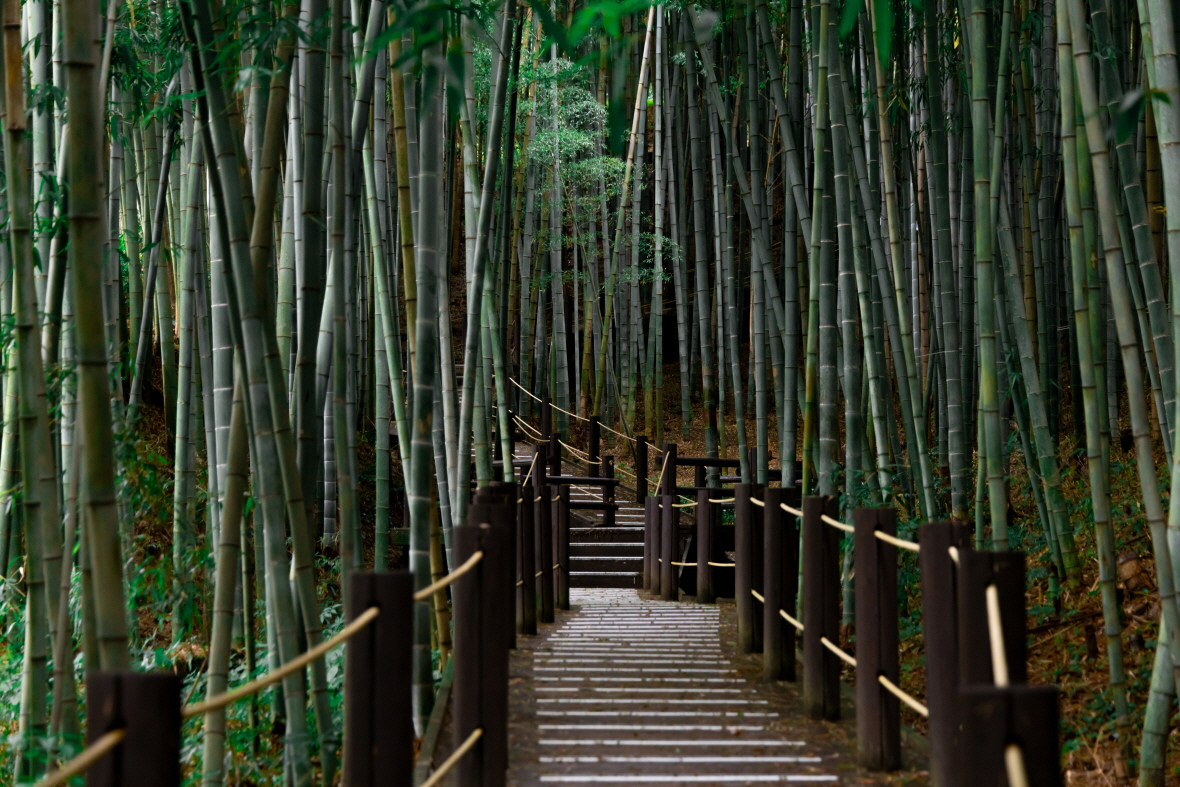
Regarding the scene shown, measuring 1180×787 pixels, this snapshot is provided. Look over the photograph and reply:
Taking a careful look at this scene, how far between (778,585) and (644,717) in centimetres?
61

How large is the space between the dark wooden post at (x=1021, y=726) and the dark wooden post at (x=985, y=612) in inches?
18.4

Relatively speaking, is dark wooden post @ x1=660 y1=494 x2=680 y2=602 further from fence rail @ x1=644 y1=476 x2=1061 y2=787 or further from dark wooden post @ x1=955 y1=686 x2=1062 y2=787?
dark wooden post @ x1=955 y1=686 x2=1062 y2=787

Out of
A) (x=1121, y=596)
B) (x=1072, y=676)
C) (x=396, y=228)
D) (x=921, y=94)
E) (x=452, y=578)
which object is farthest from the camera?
(x=396, y=228)

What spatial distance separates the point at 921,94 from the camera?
5590mm

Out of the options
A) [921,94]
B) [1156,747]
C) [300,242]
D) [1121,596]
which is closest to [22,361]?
[300,242]

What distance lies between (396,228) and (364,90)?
5374mm

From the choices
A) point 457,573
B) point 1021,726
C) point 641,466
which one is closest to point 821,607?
point 457,573

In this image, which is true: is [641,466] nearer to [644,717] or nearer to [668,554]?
[668,554]

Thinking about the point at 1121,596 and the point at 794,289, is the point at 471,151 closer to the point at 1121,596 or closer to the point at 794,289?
the point at 794,289

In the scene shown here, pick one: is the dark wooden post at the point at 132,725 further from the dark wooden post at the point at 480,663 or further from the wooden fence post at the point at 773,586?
the wooden fence post at the point at 773,586

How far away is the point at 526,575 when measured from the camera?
4016 mm

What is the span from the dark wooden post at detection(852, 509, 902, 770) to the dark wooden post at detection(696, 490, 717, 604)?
2.59m

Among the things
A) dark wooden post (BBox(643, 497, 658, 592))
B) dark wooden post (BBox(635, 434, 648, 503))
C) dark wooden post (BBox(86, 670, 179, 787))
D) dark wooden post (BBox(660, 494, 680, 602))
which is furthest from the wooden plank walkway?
dark wooden post (BBox(635, 434, 648, 503))

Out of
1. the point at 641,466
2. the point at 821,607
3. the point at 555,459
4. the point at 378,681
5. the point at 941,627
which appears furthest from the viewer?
the point at 641,466
